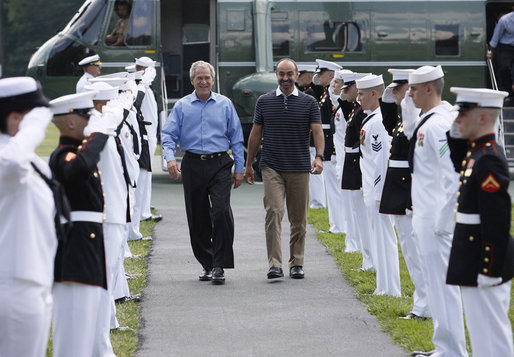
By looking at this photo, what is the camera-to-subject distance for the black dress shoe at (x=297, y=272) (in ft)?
31.3

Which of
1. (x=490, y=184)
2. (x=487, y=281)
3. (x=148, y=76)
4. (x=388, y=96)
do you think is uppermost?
(x=388, y=96)

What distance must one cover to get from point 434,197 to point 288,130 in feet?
10.7

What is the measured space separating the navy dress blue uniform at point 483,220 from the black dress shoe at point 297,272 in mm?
4303

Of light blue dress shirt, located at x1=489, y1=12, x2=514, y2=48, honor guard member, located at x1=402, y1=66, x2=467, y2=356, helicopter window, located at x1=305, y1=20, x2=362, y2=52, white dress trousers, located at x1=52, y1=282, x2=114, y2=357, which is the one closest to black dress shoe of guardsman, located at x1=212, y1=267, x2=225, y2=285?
honor guard member, located at x1=402, y1=66, x2=467, y2=356

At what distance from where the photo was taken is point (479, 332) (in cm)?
511

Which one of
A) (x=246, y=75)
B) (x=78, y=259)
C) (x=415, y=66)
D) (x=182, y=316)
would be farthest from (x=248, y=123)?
(x=78, y=259)

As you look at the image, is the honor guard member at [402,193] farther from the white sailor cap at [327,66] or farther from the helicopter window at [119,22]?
the helicopter window at [119,22]

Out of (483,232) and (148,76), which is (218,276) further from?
(483,232)

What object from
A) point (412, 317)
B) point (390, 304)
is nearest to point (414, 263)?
point (412, 317)

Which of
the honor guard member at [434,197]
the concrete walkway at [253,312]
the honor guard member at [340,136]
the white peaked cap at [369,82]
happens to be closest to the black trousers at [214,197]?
the concrete walkway at [253,312]

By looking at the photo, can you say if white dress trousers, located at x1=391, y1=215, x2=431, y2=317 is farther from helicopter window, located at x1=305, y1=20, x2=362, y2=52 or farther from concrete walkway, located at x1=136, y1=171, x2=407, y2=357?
helicopter window, located at x1=305, y1=20, x2=362, y2=52

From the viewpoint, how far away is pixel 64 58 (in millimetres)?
17812

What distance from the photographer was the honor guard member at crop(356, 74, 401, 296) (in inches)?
329

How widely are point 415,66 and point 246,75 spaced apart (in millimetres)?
3156
